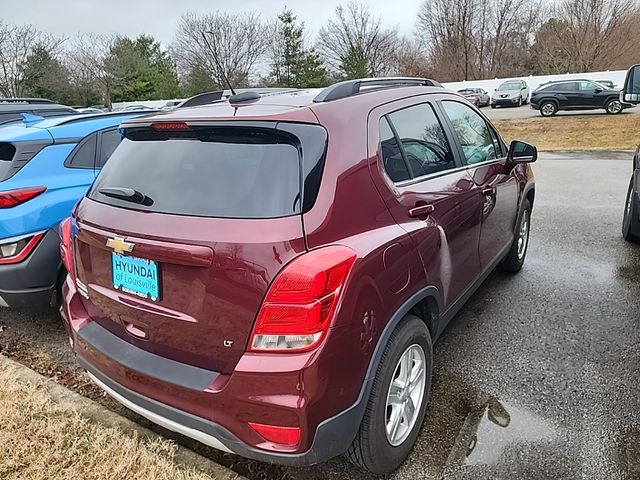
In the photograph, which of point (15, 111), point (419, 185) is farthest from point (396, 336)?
point (15, 111)

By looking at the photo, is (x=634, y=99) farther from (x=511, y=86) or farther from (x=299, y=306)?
(x=511, y=86)

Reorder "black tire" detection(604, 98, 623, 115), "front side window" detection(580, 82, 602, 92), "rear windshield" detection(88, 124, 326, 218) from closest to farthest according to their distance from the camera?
1. "rear windshield" detection(88, 124, 326, 218)
2. "black tire" detection(604, 98, 623, 115)
3. "front side window" detection(580, 82, 602, 92)

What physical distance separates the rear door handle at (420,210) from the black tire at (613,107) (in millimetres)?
24508

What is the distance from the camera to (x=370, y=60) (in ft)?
181

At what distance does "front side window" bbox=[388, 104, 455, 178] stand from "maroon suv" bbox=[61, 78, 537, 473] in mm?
23

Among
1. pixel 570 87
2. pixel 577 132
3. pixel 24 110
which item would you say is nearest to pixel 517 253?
pixel 24 110

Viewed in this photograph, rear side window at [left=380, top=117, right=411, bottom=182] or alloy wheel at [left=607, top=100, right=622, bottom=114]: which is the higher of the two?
rear side window at [left=380, top=117, right=411, bottom=182]

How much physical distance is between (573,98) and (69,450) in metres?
26.2

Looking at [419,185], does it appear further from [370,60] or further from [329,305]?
[370,60]

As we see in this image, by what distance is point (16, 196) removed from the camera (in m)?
3.52

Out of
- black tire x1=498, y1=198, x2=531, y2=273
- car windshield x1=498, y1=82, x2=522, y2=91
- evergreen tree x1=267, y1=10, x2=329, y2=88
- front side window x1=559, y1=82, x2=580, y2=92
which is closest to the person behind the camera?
black tire x1=498, y1=198, x2=531, y2=273

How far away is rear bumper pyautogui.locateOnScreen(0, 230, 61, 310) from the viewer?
3.46 m

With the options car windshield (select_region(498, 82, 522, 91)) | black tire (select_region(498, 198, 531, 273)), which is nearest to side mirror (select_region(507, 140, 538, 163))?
black tire (select_region(498, 198, 531, 273))

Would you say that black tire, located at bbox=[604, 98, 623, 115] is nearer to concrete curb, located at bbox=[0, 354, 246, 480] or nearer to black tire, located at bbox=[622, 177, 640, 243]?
black tire, located at bbox=[622, 177, 640, 243]
